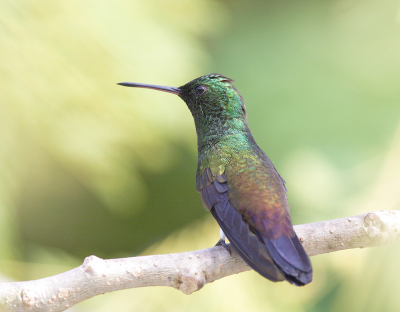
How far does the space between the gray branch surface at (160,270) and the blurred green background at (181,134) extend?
0.24 m

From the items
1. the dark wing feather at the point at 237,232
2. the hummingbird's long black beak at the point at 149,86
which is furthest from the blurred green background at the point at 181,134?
the dark wing feather at the point at 237,232

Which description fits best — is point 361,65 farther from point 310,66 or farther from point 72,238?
point 72,238

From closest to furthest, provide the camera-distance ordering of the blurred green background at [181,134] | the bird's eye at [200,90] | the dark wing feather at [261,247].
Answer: the dark wing feather at [261,247] → the blurred green background at [181,134] → the bird's eye at [200,90]

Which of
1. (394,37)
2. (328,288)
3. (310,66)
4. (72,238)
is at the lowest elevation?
(72,238)

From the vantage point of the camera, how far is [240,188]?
46.0 inches

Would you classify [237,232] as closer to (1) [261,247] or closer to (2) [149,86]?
(1) [261,247]

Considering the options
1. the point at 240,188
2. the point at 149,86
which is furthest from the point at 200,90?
the point at 240,188

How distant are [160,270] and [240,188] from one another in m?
0.34

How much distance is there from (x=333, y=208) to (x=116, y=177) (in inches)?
35.1

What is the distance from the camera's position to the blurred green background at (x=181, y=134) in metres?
1.20

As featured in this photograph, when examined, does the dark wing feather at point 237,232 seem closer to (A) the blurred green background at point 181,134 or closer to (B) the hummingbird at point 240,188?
(B) the hummingbird at point 240,188

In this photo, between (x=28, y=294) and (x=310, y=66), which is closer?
(x=28, y=294)

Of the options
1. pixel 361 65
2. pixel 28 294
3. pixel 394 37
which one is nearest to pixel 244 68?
pixel 361 65

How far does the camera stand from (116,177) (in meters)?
1.47
